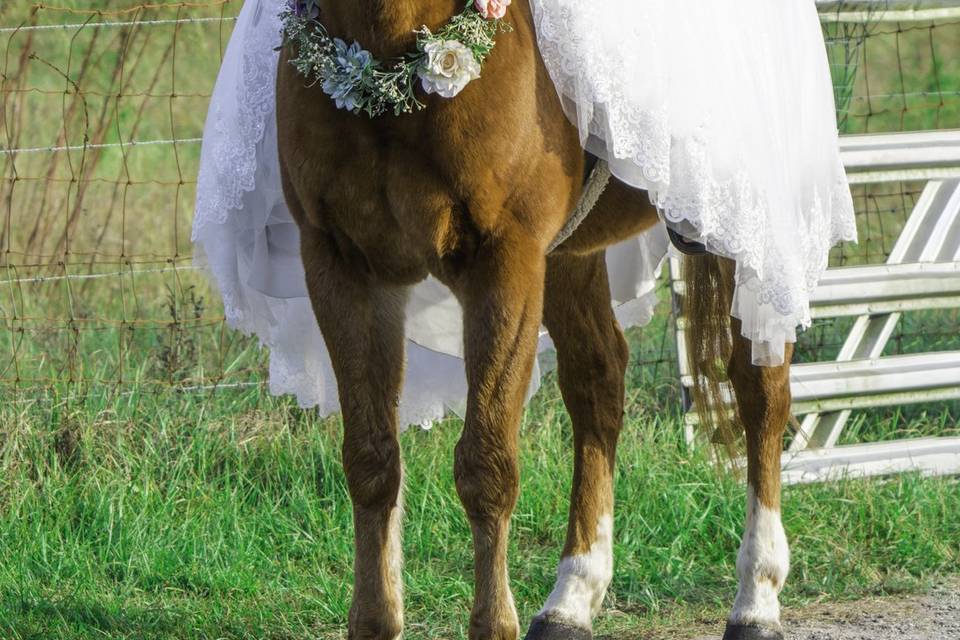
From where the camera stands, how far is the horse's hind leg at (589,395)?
3.53 m

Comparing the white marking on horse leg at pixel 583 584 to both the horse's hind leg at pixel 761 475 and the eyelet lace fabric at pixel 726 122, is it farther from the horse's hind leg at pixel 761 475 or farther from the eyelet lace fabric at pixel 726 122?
the eyelet lace fabric at pixel 726 122

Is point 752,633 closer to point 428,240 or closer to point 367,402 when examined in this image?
point 367,402

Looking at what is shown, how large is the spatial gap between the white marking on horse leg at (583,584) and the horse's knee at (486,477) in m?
0.82

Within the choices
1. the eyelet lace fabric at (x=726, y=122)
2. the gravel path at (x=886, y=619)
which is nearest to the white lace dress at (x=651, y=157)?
the eyelet lace fabric at (x=726, y=122)

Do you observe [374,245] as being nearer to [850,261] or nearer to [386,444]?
[386,444]

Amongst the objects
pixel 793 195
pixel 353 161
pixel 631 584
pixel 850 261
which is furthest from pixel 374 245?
pixel 850 261

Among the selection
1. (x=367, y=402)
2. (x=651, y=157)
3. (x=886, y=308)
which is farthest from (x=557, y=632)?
(x=886, y=308)

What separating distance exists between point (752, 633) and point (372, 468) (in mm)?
1231

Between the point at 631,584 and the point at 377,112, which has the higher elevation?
the point at 377,112

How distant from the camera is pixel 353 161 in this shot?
8.39 ft

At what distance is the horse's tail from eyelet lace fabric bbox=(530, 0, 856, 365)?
1.28 ft

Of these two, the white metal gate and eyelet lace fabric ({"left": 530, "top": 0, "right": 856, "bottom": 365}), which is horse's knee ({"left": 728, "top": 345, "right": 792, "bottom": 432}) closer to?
eyelet lace fabric ({"left": 530, "top": 0, "right": 856, "bottom": 365})

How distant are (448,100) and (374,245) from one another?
1.17 ft

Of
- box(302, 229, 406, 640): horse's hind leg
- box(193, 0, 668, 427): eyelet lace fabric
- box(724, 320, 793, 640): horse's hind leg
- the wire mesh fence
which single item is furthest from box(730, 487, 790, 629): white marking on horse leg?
the wire mesh fence
